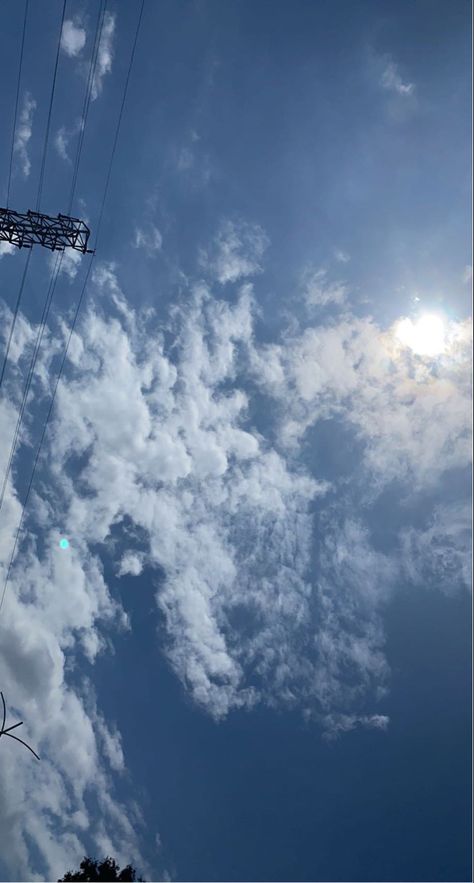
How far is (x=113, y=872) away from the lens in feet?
112

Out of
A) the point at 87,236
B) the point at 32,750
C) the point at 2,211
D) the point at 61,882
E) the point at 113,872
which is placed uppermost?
the point at 87,236

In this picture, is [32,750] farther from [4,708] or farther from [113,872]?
[113,872]

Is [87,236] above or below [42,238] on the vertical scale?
above

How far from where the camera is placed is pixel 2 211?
24.2 m

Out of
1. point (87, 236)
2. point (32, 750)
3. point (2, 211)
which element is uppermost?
point (87, 236)

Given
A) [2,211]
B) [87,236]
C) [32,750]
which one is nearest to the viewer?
[32,750]

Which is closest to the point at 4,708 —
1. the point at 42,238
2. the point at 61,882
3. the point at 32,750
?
the point at 32,750

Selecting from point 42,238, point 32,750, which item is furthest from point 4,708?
point 42,238

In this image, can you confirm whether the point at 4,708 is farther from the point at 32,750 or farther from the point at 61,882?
the point at 61,882

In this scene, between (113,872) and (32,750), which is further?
(113,872)

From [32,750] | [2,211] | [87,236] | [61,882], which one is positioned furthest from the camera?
[61,882]

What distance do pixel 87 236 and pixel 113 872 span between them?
2011 inches

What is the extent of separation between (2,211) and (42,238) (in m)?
2.43

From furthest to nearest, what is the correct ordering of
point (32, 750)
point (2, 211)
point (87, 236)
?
1. point (87, 236)
2. point (2, 211)
3. point (32, 750)
